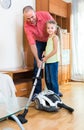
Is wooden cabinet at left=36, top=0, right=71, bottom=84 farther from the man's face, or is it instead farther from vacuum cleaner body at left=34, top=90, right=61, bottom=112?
vacuum cleaner body at left=34, top=90, right=61, bottom=112

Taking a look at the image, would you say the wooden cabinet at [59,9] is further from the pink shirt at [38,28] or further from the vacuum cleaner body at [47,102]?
the vacuum cleaner body at [47,102]

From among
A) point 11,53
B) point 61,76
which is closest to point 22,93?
point 11,53

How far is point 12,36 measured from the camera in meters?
3.79

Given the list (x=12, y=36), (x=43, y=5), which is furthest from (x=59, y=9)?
(x=12, y=36)

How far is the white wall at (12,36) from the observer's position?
3.59 meters

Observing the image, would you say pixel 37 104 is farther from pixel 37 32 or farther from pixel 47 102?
pixel 37 32

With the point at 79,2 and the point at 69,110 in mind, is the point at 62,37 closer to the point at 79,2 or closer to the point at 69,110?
the point at 79,2

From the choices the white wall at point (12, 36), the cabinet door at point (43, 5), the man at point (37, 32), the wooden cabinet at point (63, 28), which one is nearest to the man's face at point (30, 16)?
the man at point (37, 32)

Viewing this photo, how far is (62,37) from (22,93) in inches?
72.0

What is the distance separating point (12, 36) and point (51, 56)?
0.98 meters

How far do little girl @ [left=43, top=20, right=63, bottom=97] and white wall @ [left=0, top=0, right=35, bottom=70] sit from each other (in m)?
0.74

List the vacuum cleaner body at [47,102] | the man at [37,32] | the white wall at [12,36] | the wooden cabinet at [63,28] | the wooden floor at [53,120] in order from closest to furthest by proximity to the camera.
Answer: the wooden floor at [53,120]
the vacuum cleaner body at [47,102]
the man at [37,32]
the white wall at [12,36]
the wooden cabinet at [63,28]

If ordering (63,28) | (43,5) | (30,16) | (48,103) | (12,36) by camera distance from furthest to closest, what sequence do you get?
(63,28) → (43,5) → (12,36) → (30,16) → (48,103)

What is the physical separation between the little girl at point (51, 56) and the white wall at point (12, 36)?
74 cm
